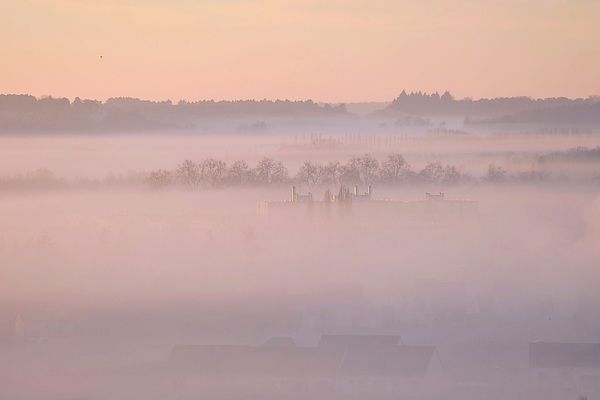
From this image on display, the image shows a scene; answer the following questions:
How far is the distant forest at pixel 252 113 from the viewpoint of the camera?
34.8ft

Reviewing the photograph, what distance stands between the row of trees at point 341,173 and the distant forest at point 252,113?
31 cm

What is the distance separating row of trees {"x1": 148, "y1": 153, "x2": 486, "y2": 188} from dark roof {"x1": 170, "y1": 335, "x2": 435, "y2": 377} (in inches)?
57.6

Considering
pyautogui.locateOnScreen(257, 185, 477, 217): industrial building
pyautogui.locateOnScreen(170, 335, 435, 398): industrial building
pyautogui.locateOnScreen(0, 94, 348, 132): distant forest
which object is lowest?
pyautogui.locateOnScreen(170, 335, 435, 398): industrial building

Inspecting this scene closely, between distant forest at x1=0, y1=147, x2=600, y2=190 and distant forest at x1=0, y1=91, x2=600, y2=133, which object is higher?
distant forest at x1=0, y1=91, x2=600, y2=133

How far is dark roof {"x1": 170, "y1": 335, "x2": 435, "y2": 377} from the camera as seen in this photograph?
9273 millimetres

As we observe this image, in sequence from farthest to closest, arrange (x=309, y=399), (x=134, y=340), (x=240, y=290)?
1. (x=240, y=290)
2. (x=134, y=340)
3. (x=309, y=399)

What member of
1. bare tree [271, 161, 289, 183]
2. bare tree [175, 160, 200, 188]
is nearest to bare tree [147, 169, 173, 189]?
bare tree [175, 160, 200, 188]

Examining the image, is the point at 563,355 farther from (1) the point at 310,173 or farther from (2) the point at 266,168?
(2) the point at 266,168

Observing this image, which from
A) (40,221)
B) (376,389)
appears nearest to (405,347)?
(376,389)

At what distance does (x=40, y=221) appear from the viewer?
10789mm

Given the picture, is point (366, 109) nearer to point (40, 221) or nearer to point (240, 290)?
point (240, 290)

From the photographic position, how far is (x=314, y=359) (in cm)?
952

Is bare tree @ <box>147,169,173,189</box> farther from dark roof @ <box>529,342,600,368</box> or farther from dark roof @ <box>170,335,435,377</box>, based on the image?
dark roof @ <box>529,342,600,368</box>

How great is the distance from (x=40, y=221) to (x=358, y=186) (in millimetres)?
2777
